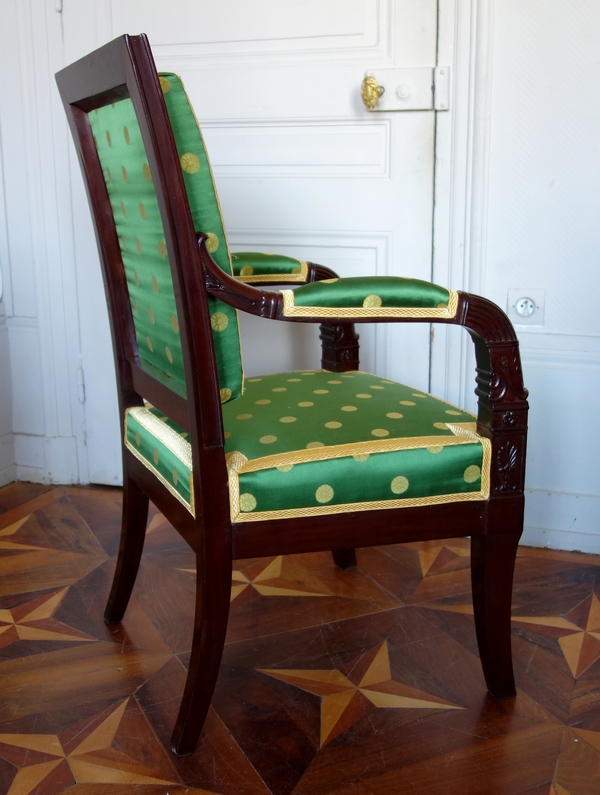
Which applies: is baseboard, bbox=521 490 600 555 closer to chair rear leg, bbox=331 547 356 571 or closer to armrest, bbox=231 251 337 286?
chair rear leg, bbox=331 547 356 571

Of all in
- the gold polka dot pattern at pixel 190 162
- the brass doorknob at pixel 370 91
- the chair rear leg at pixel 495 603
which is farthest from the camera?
the brass doorknob at pixel 370 91

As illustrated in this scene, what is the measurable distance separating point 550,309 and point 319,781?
1173mm

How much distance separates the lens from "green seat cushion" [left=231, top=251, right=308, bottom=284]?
5.33 ft

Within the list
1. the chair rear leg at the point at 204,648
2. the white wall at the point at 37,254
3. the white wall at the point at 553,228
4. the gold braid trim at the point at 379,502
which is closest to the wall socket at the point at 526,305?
the white wall at the point at 553,228

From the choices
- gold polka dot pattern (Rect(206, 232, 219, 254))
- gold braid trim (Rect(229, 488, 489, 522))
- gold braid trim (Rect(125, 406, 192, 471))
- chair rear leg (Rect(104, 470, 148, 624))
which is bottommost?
chair rear leg (Rect(104, 470, 148, 624))

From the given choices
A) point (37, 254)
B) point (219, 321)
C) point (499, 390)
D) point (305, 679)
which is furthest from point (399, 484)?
point (37, 254)

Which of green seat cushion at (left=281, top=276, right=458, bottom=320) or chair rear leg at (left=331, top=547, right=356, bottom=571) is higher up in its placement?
green seat cushion at (left=281, top=276, right=458, bottom=320)

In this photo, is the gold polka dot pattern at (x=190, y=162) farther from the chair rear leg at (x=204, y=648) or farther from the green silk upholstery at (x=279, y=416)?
the chair rear leg at (x=204, y=648)

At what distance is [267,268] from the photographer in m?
1.65

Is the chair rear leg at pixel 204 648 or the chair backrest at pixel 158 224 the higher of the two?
the chair backrest at pixel 158 224

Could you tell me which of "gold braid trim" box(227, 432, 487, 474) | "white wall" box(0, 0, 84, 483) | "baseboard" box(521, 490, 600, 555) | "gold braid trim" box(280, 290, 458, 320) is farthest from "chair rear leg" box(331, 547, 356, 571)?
"white wall" box(0, 0, 84, 483)

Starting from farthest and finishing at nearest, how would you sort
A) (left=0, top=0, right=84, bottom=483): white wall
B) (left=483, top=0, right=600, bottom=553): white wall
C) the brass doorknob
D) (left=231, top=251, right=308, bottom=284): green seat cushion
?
(left=0, top=0, right=84, bottom=483): white wall → the brass doorknob → (left=483, top=0, right=600, bottom=553): white wall → (left=231, top=251, right=308, bottom=284): green seat cushion

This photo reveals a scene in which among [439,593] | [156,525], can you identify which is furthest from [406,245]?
[156,525]

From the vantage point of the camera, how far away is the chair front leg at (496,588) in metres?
1.23
